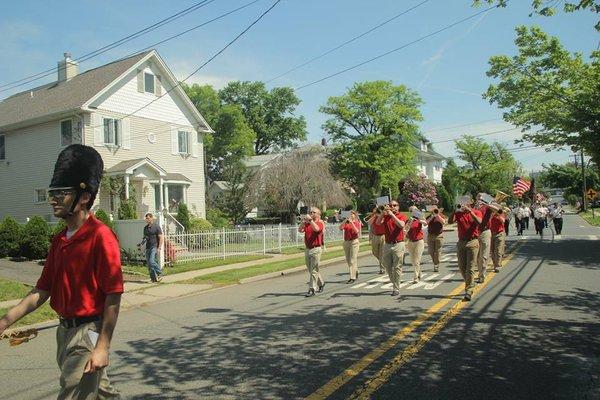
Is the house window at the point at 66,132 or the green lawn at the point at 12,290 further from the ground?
the house window at the point at 66,132

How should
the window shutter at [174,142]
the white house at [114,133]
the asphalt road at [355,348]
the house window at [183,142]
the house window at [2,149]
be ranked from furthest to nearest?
the house window at [183,142]
the window shutter at [174,142]
the house window at [2,149]
the white house at [114,133]
the asphalt road at [355,348]

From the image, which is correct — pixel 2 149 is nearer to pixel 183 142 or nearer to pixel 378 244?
pixel 183 142

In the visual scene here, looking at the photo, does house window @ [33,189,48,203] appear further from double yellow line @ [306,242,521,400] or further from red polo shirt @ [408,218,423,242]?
double yellow line @ [306,242,521,400]

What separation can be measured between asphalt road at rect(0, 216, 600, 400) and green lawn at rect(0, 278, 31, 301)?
3.59 meters

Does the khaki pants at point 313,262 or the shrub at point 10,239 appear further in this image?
the shrub at point 10,239

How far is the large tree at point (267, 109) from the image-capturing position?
2682 inches

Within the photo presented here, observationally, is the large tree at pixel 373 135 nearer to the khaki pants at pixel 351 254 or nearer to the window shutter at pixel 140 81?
the window shutter at pixel 140 81

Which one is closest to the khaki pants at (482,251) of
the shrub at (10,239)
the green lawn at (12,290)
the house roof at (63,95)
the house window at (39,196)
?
the green lawn at (12,290)

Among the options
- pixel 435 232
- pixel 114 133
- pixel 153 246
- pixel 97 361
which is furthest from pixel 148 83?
pixel 97 361

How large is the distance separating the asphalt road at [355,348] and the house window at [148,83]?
18.2 m

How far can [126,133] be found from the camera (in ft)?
83.0

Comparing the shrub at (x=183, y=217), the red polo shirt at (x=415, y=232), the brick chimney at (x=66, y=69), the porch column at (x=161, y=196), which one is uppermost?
the brick chimney at (x=66, y=69)

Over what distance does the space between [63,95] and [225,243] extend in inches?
526

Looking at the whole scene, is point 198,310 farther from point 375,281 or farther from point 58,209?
point 58,209
